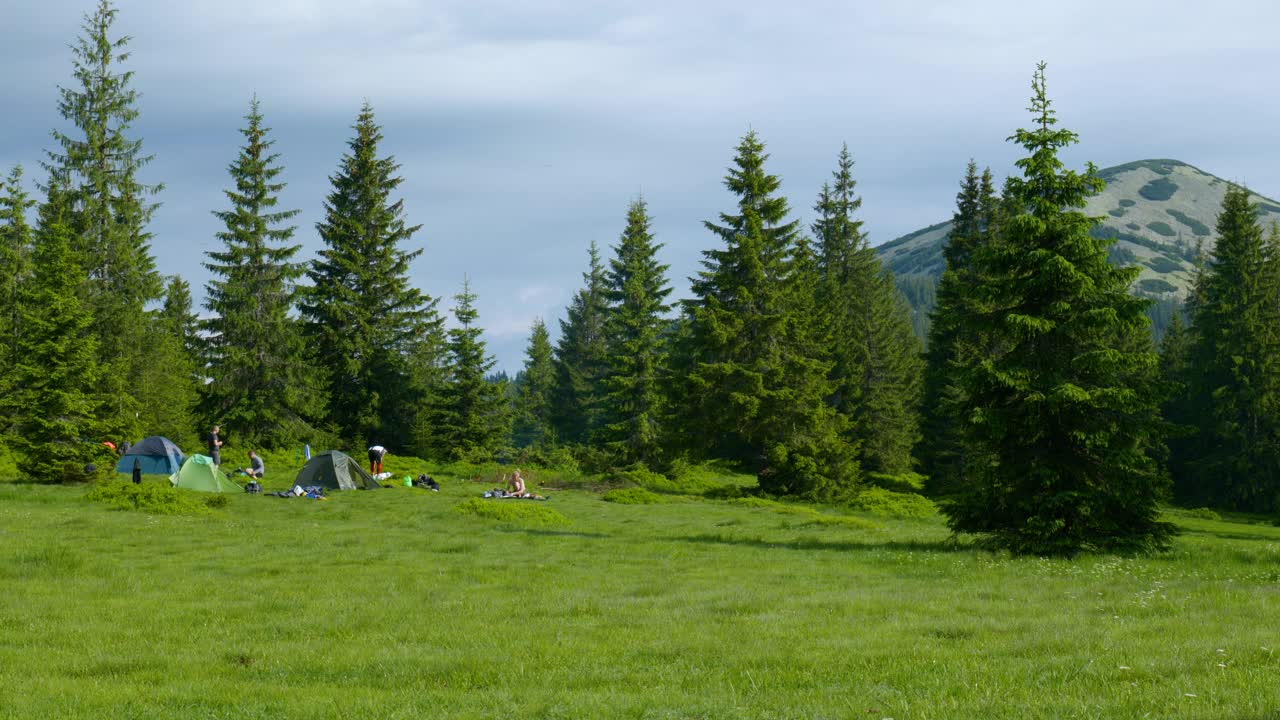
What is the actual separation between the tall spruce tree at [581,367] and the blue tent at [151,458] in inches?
2028

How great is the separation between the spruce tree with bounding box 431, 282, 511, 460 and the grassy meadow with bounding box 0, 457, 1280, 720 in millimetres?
29977

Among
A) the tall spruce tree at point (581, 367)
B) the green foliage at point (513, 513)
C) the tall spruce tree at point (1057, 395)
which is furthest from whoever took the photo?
the tall spruce tree at point (581, 367)

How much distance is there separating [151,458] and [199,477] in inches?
134

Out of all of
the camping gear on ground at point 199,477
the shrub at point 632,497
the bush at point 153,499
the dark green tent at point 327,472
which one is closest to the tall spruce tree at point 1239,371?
the shrub at point 632,497

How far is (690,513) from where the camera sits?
32.4 metres

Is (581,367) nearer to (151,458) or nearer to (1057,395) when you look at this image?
(151,458)

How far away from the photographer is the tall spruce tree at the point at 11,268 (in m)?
44.4

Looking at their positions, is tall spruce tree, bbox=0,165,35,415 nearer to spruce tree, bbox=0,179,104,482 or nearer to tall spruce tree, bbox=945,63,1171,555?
spruce tree, bbox=0,179,104,482

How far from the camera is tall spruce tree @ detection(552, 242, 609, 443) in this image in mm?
88812

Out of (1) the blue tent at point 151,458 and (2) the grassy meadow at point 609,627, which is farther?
(1) the blue tent at point 151,458

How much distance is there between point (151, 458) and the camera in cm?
3431

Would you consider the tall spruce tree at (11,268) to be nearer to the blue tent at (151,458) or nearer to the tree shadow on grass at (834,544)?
the blue tent at (151,458)

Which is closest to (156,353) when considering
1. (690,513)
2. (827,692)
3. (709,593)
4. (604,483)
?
(604,483)

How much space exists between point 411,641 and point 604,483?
34.3 metres
